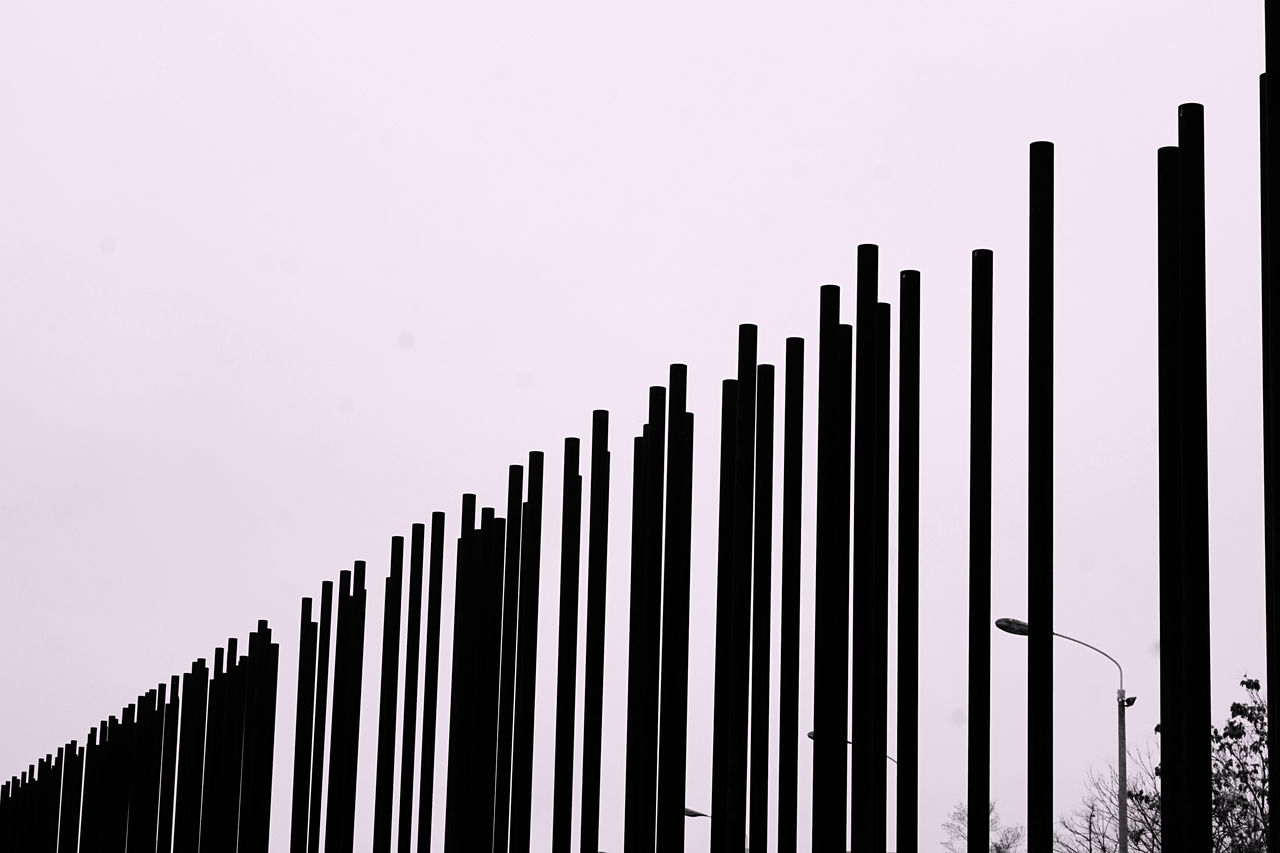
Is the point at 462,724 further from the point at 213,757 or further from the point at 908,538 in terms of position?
the point at 213,757

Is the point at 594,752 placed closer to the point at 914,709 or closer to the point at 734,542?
the point at 734,542

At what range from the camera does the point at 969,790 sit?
7.43 meters

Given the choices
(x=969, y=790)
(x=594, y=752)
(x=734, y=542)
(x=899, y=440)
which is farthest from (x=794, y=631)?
(x=594, y=752)

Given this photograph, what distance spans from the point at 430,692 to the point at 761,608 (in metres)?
5.29

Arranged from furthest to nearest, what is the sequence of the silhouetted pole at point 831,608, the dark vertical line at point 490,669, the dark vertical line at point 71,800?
1. the dark vertical line at point 71,800
2. the dark vertical line at point 490,669
3. the silhouetted pole at point 831,608

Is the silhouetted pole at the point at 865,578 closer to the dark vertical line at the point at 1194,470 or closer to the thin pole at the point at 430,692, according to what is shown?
the dark vertical line at the point at 1194,470

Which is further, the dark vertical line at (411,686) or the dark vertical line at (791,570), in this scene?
the dark vertical line at (411,686)

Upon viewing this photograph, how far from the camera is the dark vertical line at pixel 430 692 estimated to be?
14.1 metres

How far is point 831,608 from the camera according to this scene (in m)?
8.48

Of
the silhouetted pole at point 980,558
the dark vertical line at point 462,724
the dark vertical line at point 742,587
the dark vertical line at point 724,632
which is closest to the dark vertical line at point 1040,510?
the silhouetted pole at point 980,558

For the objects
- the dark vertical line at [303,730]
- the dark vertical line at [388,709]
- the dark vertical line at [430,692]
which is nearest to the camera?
the dark vertical line at [430,692]

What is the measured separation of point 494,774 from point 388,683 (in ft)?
7.86

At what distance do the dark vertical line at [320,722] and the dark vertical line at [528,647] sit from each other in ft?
12.4

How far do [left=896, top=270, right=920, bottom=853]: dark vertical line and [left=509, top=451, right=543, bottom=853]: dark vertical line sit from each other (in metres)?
4.73
